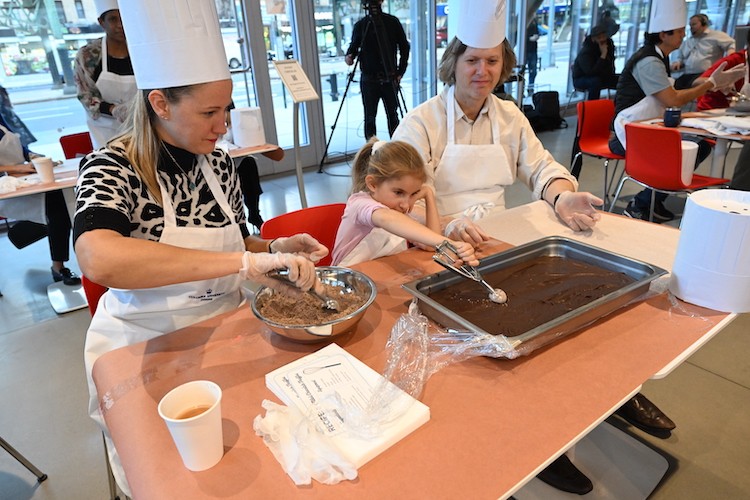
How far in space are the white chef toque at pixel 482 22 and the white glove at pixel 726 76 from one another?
2454 mm

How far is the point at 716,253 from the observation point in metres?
0.99

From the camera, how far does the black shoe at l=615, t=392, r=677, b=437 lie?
1.60 meters

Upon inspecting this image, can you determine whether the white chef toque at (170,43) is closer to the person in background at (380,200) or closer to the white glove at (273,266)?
the white glove at (273,266)

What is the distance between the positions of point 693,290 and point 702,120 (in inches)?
96.2

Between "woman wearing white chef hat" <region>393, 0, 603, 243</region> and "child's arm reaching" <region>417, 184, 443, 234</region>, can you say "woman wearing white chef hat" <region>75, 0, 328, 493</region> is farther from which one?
"woman wearing white chef hat" <region>393, 0, 603, 243</region>

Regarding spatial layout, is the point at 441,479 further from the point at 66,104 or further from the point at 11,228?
the point at 66,104

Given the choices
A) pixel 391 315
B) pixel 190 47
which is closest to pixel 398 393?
pixel 391 315

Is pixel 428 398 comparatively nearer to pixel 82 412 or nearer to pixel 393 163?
pixel 393 163

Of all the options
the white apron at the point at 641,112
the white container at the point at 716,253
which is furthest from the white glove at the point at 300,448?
the white apron at the point at 641,112

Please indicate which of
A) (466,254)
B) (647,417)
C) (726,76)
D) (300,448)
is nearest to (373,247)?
(466,254)

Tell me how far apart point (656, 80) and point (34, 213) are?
3704 millimetres

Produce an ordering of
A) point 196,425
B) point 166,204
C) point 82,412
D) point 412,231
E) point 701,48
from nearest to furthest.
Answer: point 196,425
point 166,204
point 412,231
point 82,412
point 701,48

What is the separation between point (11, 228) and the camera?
2.86m

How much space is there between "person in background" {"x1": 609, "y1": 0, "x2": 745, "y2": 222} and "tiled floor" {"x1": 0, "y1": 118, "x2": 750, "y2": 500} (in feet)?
5.29
